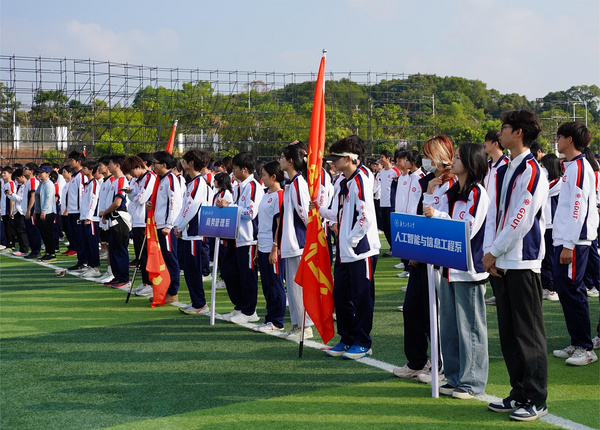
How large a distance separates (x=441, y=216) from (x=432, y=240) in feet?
1.03

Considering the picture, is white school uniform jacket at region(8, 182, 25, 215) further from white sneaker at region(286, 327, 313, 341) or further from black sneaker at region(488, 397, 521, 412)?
black sneaker at region(488, 397, 521, 412)

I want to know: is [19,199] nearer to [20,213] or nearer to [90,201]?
[20,213]

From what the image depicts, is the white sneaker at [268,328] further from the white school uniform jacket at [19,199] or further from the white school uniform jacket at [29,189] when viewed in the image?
the white school uniform jacket at [19,199]

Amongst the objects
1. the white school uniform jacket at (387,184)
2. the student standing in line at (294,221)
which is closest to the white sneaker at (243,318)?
the student standing in line at (294,221)

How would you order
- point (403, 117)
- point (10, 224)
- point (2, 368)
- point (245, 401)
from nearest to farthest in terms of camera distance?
point (245, 401), point (2, 368), point (10, 224), point (403, 117)

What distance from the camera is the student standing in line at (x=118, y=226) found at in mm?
10266

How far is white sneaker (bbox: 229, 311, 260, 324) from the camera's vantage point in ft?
24.9

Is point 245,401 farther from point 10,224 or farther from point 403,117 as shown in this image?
point 403,117

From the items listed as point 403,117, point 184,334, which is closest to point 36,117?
point 403,117

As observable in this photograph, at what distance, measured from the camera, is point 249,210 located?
768 centimetres

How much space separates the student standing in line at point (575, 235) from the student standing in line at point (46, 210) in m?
11.0

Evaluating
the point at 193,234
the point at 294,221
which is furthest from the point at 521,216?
the point at 193,234

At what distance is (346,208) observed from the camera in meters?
5.91

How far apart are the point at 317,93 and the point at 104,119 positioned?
38823 millimetres
